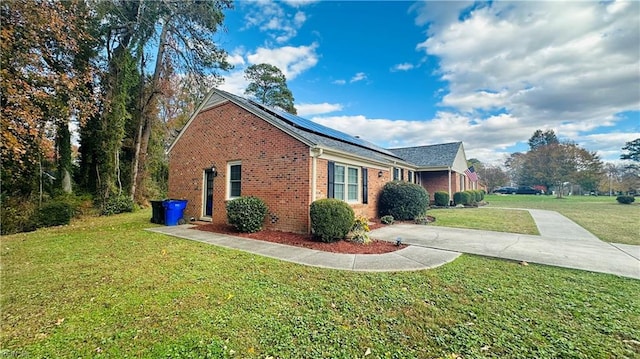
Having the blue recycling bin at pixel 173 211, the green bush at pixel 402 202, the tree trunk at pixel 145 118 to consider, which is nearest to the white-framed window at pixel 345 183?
the green bush at pixel 402 202

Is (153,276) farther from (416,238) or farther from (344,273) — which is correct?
(416,238)

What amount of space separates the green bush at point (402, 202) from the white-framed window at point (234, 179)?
6485 millimetres

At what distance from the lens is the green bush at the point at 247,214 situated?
8.17m

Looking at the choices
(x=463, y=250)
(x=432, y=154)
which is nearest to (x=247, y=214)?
(x=463, y=250)

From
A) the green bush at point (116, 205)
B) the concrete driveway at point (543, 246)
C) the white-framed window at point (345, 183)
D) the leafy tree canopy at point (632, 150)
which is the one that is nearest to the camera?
the concrete driveway at point (543, 246)

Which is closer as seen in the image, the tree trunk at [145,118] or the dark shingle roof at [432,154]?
the tree trunk at [145,118]

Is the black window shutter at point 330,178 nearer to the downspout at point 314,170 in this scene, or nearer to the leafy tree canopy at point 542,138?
the downspout at point 314,170

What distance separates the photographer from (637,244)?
7.00 meters

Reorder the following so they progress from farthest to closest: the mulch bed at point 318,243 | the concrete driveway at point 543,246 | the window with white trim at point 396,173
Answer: the window with white trim at point 396,173 < the mulch bed at point 318,243 < the concrete driveway at point 543,246

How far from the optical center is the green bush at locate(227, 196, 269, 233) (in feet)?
26.8

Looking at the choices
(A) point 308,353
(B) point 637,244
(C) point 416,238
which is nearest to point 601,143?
(B) point 637,244

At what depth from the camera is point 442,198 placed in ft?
63.1

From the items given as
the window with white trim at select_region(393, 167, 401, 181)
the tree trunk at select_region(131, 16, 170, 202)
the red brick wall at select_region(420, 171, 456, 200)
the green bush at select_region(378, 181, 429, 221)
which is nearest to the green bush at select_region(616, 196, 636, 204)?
the red brick wall at select_region(420, 171, 456, 200)

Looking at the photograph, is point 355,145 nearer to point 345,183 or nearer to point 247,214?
point 345,183
